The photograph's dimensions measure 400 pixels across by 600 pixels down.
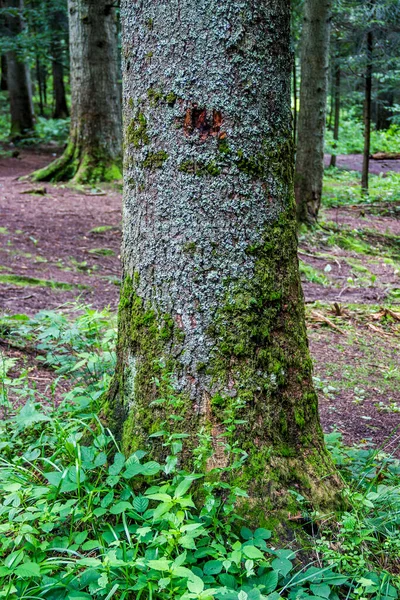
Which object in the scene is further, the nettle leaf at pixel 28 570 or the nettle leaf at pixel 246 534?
the nettle leaf at pixel 246 534

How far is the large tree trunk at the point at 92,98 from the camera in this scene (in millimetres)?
9602

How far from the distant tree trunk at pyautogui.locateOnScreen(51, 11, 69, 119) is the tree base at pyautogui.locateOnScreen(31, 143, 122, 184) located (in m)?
8.16

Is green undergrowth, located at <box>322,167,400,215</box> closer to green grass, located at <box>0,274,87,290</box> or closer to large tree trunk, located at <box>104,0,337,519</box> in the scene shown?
green grass, located at <box>0,274,87,290</box>

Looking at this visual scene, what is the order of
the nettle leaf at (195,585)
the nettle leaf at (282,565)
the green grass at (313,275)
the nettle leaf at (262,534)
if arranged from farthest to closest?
the green grass at (313,275) < the nettle leaf at (262,534) < the nettle leaf at (282,565) < the nettle leaf at (195,585)

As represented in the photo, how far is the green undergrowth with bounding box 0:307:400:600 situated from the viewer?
1.79 m

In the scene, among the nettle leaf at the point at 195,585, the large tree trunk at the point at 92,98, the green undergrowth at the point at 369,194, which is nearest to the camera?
the nettle leaf at the point at 195,585

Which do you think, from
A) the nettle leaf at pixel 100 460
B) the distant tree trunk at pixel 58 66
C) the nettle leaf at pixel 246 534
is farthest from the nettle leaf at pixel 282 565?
the distant tree trunk at pixel 58 66

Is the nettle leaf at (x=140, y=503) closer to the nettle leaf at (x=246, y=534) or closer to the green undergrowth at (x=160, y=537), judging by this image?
Answer: the green undergrowth at (x=160, y=537)

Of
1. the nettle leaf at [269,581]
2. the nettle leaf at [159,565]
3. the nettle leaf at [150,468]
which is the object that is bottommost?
the nettle leaf at [269,581]

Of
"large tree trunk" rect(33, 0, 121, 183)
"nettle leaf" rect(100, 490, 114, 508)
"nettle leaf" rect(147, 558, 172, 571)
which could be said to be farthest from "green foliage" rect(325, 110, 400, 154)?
"nettle leaf" rect(147, 558, 172, 571)

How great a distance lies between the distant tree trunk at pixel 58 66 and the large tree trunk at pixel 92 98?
7833 millimetres

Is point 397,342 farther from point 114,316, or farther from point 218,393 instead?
point 218,393

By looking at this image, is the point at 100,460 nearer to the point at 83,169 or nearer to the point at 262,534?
the point at 262,534

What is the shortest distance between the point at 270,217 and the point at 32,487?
1.41 meters
